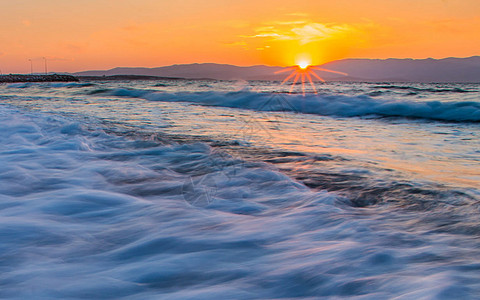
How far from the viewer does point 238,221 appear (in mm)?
2561

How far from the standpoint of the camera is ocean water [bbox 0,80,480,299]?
1.71 meters

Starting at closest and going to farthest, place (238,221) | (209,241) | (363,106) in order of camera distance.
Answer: (209,241) < (238,221) < (363,106)

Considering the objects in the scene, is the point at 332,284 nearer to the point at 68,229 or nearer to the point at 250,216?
the point at 250,216

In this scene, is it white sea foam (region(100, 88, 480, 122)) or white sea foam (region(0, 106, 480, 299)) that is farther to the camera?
white sea foam (region(100, 88, 480, 122))

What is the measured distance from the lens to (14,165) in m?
4.04

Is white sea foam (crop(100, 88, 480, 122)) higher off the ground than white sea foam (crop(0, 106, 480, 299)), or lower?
higher

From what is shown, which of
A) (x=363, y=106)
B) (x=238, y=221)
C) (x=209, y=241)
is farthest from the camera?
(x=363, y=106)

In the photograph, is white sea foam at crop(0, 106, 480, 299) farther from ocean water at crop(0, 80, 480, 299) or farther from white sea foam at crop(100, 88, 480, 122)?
white sea foam at crop(100, 88, 480, 122)

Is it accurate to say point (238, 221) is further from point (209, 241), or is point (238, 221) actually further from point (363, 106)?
point (363, 106)

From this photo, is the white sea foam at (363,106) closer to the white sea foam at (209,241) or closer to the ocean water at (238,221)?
the ocean water at (238,221)

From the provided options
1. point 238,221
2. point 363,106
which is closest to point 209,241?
point 238,221

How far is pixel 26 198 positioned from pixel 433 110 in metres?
11.9

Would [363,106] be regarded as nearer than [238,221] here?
No

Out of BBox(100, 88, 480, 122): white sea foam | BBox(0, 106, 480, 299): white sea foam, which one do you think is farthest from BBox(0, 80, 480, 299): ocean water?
BBox(100, 88, 480, 122): white sea foam
